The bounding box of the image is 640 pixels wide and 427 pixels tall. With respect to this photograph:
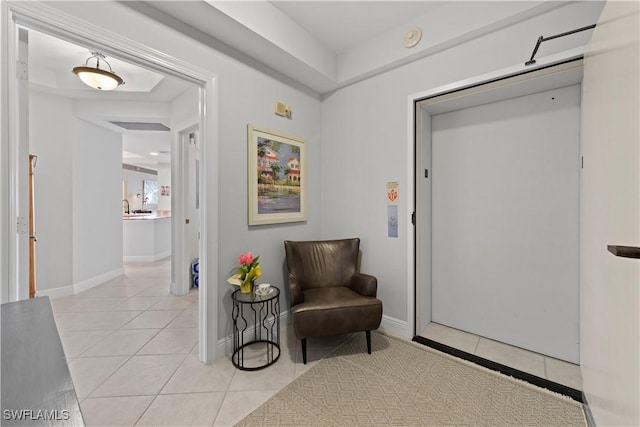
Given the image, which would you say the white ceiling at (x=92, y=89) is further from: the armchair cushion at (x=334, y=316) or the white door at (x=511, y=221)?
the white door at (x=511, y=221)

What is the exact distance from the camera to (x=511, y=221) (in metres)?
2.27

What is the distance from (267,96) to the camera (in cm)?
252

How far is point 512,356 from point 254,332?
6.84 ft

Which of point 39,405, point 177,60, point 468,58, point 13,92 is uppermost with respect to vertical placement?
point 468,58

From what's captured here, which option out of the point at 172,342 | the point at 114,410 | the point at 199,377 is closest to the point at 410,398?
the point at 199,377

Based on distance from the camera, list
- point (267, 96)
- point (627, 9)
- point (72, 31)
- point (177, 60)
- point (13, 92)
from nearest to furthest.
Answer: point (627, 9)
point (13, 92)
point (72, 31)
point (177, 60)
point (267, 96)

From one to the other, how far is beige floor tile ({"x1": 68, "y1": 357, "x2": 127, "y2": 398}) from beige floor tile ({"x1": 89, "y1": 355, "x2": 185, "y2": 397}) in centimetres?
5

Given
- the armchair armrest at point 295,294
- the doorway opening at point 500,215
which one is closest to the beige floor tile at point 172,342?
→ the armchair armrest at point 295,294

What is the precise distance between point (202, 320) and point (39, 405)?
1711 mm

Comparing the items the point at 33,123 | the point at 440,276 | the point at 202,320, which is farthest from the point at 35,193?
the point at 440,276

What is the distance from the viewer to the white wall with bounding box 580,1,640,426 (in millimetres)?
878

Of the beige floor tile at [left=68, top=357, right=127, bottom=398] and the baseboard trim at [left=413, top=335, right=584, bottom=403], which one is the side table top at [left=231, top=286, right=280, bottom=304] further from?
the baseboard trim at [left=413, top=335, right=584, bottom=403]

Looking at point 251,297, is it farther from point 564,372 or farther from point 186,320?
point 564,372

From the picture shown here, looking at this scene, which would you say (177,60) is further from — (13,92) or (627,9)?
(627,9)
